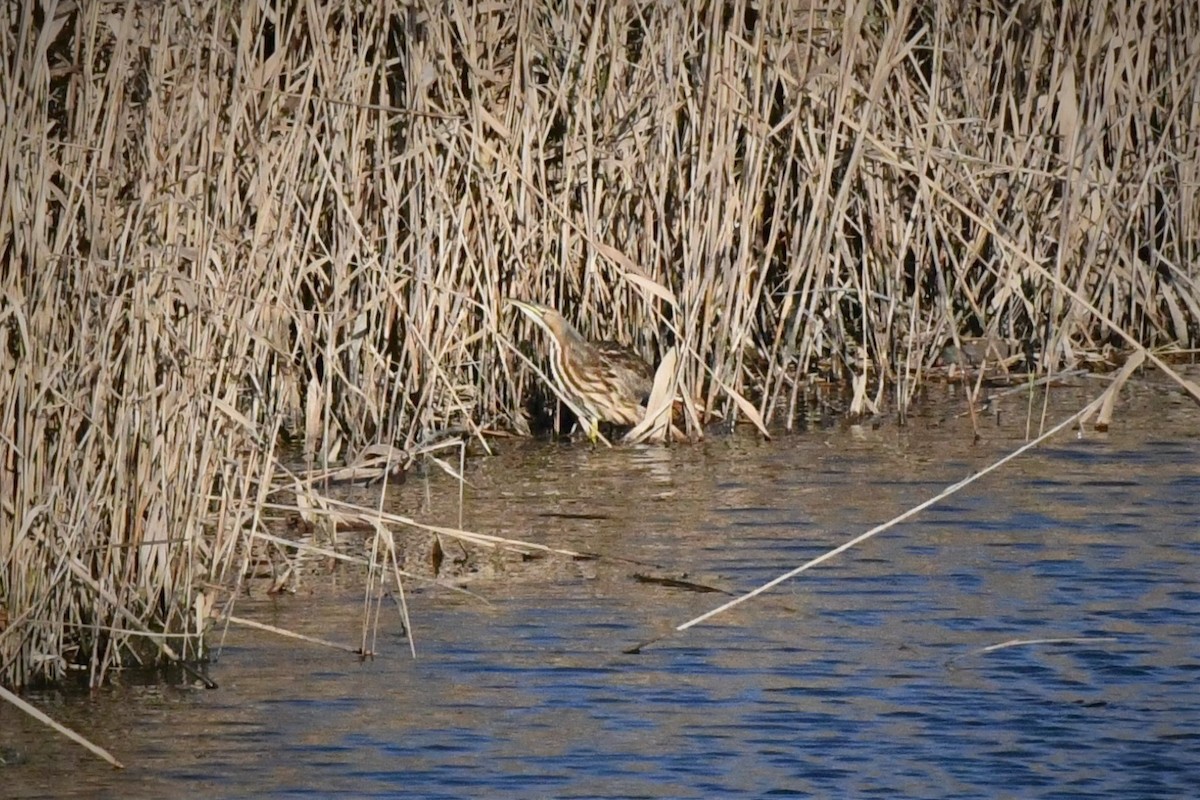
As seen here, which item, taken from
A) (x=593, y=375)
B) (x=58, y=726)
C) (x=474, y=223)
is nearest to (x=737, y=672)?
(x=58, y=726)

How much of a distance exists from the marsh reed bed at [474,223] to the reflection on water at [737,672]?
16.7 inches

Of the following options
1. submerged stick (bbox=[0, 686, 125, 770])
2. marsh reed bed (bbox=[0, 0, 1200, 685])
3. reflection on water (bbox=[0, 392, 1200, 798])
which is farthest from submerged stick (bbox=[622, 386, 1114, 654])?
submerged stick (bbox=[0, 686, 125, 770])

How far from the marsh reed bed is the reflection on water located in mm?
423

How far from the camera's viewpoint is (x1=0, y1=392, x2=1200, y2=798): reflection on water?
16.8ft

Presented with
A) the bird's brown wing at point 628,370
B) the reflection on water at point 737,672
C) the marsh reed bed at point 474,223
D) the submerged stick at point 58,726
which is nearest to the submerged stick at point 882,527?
the reflection on water at point 737,672

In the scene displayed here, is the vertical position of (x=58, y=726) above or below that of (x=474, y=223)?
below

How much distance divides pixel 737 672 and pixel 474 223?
3521 mm

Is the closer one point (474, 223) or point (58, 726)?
point (58, 726)

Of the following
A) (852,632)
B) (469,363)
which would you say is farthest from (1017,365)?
(852,632)

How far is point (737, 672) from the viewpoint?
591 centimetres

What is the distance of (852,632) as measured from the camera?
6.30 metres

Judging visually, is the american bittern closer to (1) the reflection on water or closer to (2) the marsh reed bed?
(2) the marsh reed bed

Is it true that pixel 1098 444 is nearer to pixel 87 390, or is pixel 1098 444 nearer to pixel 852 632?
pixel 852 632

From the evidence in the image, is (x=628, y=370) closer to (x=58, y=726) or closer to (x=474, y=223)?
(x=474, y=223)
